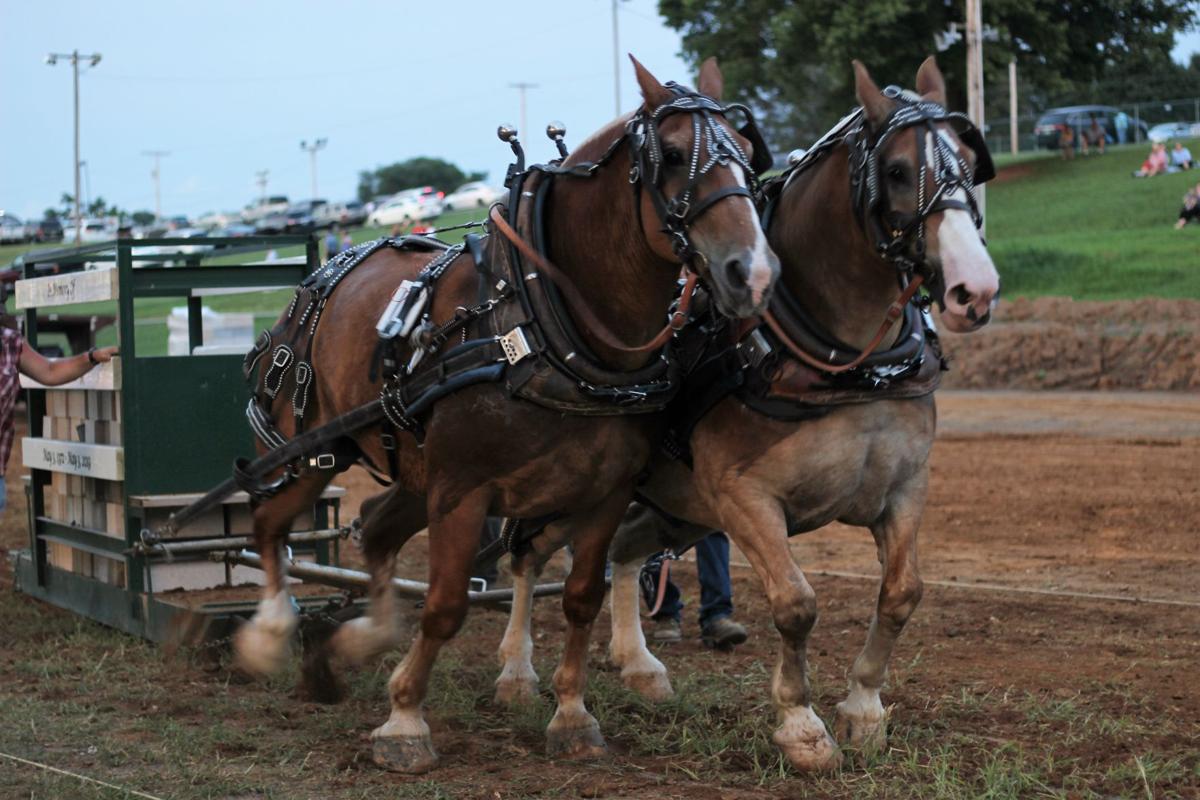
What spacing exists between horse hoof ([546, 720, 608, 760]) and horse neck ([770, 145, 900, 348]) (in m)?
1.58

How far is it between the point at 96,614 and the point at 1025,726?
4547 millimetres

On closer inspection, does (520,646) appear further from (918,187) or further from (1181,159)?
(1181,159)

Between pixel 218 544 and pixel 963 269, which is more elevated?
pixel 963 269

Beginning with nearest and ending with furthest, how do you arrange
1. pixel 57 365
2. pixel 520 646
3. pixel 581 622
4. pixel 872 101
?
pixel 872 101, pixel 581 622, pixel 520 646, pixel 57 365

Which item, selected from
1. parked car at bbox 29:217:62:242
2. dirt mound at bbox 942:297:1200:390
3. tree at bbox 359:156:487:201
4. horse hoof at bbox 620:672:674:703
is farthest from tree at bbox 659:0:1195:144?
tree at bbox 359:156:487:201

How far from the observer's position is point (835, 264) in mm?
4832

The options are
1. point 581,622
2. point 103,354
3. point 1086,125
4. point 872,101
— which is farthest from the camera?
point 1086,125

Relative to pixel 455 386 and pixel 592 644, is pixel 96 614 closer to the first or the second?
pixel 592 644

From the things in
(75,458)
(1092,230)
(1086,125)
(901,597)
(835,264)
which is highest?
(1086,125)

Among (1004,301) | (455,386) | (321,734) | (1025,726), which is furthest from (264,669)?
(1004,301)

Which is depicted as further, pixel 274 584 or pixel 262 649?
pixel 274 584

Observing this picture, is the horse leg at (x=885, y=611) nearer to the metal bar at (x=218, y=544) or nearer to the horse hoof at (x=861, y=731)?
the horse hoof at (x=861, y=731)

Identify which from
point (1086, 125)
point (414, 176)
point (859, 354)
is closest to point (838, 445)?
point (859, 354)

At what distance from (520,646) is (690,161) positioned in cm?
256
